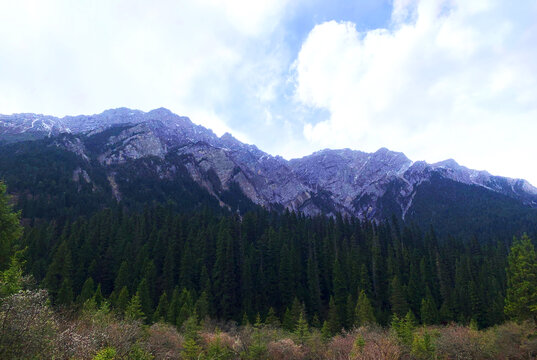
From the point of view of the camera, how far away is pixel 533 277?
143 ft

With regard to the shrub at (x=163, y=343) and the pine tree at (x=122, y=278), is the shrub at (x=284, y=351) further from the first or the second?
the pine tree at (x=122, y=278)

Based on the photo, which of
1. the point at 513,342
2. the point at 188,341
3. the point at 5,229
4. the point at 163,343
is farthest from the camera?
the point at 513,342

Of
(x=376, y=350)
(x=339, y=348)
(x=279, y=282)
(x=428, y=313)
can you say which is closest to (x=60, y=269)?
(x=279, y=282)

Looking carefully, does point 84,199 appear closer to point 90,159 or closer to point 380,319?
point 90,159

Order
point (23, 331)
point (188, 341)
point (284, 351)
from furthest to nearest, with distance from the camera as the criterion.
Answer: point (284, 351)
point (188, 341)
point (23, 331)

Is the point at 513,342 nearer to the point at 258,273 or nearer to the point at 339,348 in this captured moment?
the point at 339,348

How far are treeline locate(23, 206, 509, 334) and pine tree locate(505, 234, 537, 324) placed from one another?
18119mm

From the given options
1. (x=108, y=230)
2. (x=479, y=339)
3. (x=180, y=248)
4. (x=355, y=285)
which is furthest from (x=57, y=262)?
(x=479, y=339)

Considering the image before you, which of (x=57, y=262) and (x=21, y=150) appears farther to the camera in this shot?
(x=21, y=150)

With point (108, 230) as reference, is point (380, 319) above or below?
below

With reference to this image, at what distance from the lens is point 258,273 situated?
7812 cm

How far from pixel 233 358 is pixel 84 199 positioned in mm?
109486

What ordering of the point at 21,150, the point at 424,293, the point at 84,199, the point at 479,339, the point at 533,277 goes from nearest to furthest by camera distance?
the point at 479,339, the point at 533,277, the point at 424,293, the point at 84,199, the point at 21,150

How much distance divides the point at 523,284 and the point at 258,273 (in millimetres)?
51192
